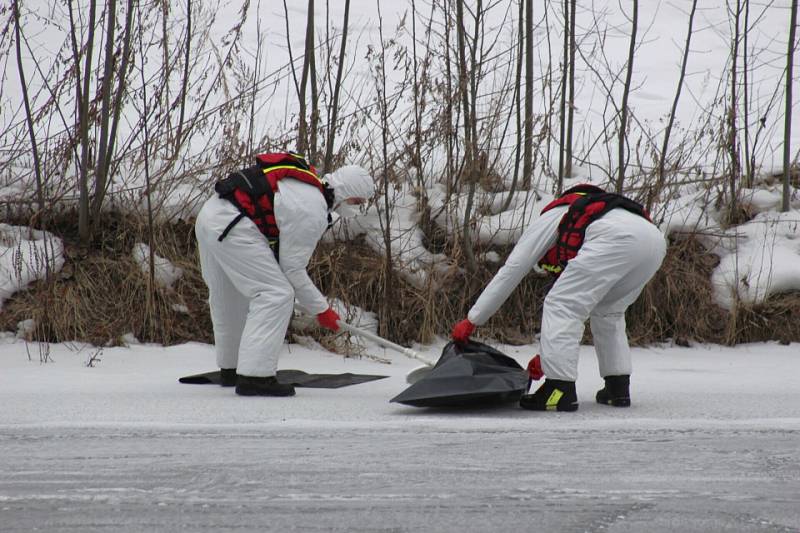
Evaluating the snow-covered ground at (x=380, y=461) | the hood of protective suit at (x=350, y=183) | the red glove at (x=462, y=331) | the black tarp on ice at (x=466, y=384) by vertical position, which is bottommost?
the snow-covered ground at (x=380, y=461)

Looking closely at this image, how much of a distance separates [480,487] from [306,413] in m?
1.50

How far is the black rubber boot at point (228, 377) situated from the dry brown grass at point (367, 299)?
1.49 m

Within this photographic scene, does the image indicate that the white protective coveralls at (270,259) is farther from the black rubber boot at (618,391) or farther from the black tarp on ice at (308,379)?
the black rubber boot at (618,391)

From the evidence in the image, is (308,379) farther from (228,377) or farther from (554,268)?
(554,268)

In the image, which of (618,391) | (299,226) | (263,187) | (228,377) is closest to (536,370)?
(618,391)

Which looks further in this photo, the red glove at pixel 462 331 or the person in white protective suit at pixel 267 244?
the person in white protective suit at pixel 267 244

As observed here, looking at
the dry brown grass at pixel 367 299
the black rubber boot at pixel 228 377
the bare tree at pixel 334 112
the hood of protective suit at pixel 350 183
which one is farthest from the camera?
the bare tree at pixel 334 112

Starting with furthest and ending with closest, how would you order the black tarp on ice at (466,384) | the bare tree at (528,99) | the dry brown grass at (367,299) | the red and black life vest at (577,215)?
the bare tree at (528,99)
the dry brown grass at (367,299)
the red and black life vest at (577,215)
the black tarp on ice at (466,384)

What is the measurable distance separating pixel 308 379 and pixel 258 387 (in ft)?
2.43

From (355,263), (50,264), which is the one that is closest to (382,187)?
(355,263)

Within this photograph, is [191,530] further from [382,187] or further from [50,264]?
[382,187]

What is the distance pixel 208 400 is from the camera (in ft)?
15.5

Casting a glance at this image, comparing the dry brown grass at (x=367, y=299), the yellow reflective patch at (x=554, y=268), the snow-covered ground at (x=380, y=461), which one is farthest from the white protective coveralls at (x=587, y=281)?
the dry brown grass at (x=367, y=299)

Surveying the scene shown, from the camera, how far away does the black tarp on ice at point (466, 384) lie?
4320 millimetres
